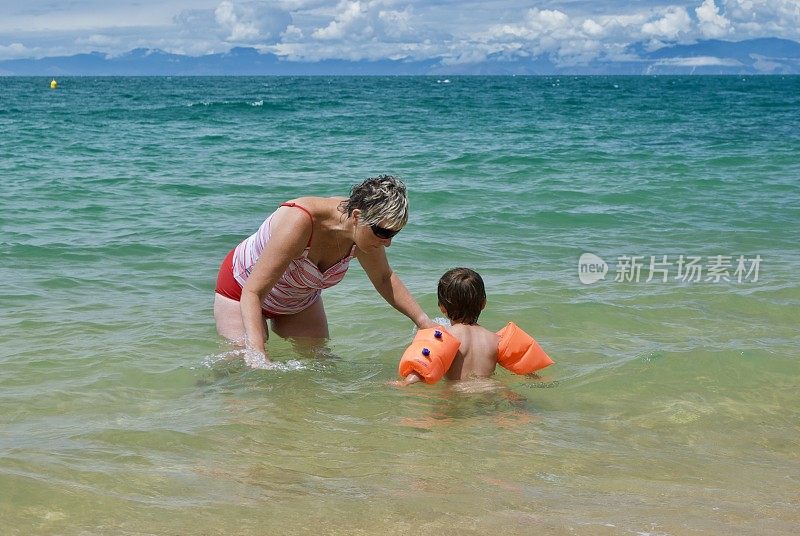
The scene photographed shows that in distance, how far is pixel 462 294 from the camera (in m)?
4.64

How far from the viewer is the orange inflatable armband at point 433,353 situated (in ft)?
14.8

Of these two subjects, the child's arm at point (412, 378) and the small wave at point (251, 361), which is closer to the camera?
the small wave at point (251, 361)

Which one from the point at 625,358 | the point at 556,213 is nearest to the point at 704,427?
the point at 625,358

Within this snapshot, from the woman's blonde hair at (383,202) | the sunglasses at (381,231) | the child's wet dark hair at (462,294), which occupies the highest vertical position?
the woman's blonde hair at (383,202)

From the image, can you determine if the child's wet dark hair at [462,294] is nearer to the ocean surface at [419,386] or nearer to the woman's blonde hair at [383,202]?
the ocean surface at [419,386]

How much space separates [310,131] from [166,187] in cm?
1316

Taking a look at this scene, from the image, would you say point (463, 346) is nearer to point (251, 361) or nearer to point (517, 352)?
point (517, 352)

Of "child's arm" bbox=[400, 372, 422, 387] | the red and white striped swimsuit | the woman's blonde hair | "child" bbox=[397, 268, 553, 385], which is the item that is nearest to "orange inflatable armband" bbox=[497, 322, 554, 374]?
"child" bbox=[397, 268, 553, 385]

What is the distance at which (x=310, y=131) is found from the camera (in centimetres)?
2658

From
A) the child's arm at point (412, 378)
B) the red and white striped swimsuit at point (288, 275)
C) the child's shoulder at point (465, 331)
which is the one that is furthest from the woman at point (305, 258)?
the child's arm at point (412, 378)

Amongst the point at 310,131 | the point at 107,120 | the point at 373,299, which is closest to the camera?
the point at 373,299

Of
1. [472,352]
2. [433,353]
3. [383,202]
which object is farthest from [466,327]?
[383,202]

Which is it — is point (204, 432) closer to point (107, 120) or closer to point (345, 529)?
point (345, 529)

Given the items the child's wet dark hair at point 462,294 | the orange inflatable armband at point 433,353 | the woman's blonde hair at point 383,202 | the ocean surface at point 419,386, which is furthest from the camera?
the child's wet dark hair at point 462,294
